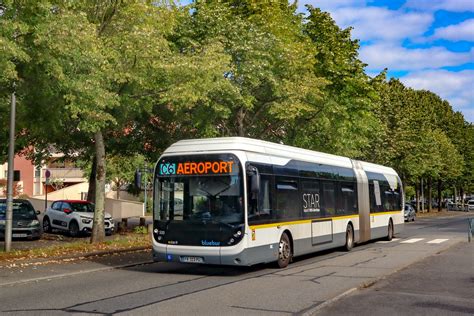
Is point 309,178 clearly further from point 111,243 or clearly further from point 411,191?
point 411,191

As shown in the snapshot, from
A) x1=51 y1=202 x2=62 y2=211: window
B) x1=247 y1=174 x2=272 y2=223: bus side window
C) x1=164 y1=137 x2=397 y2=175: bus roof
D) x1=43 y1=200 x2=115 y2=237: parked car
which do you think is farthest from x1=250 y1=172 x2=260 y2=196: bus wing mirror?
x1=51 y1=202 x2=62 y2=211: window

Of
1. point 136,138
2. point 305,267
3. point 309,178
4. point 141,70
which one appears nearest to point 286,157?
point 309,178

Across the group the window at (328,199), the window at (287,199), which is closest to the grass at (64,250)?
the window at (287,199)

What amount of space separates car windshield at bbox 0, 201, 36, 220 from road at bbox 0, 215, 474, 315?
8.96m

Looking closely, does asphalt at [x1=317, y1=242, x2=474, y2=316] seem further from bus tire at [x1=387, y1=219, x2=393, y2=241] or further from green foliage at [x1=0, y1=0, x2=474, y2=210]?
bus tire at [x1=387, y1=219, x2=393, y2=241]

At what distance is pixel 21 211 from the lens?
79.7 feet

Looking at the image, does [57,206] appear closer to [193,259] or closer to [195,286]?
[193,259]

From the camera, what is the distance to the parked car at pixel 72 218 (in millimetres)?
26094

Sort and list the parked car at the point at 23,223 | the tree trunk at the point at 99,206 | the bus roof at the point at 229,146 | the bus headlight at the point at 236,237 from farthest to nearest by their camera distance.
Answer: the parked car at the point at 23,223 < the tree trunk at the point at 99,206 < the bus roof at the point at 229,146 < the bus headlight at the point at 236,237

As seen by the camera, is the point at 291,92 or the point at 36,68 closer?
the point at 36,68

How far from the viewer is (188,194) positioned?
12805 mm

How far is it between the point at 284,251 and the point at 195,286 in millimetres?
3581

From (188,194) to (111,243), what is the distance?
7.44 meters

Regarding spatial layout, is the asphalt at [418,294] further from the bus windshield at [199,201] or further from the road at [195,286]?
the bus windshield at [199,201]
